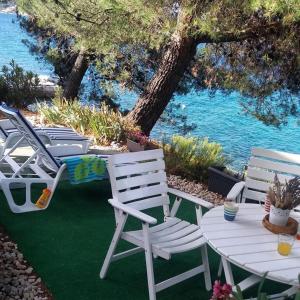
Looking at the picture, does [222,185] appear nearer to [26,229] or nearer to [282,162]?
[282,162]

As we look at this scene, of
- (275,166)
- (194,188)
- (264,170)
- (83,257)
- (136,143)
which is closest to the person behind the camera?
(83,257)

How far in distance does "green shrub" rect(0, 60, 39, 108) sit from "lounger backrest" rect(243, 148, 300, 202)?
7.11 meters

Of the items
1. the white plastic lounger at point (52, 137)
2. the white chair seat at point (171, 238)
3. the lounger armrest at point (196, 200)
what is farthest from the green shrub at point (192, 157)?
the white chair seat at point (171, 238)

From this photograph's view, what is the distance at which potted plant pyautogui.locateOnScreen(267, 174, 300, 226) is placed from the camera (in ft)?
8.48

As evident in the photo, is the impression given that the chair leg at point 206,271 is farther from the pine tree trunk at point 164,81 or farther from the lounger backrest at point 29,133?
the pine tree trunk at point 164,81

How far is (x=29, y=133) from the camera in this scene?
159 inches

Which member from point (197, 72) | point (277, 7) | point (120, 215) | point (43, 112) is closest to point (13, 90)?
point (43, 112)

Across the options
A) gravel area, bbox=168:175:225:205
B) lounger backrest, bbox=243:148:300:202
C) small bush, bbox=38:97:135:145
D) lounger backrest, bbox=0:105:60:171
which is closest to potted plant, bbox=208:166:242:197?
gravel area, bbox=168:175:225:205

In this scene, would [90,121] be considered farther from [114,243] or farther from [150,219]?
[150,219]

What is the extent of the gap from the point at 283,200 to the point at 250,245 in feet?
1.25

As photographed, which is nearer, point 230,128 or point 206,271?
point 206,271

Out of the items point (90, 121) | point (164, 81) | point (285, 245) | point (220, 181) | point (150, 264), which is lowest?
point (220, 181)

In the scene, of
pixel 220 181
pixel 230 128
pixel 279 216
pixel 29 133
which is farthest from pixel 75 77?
pixel 230 128

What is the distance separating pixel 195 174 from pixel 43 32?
8.20 metres
